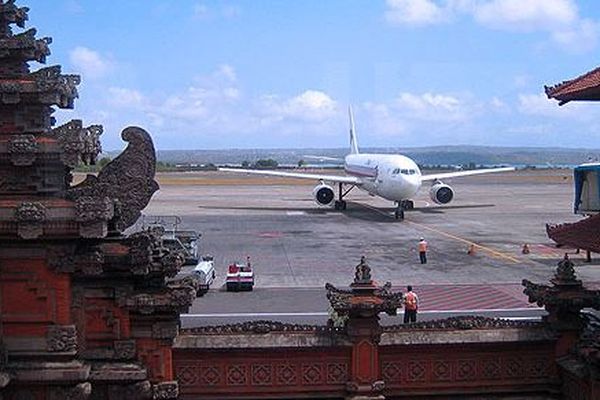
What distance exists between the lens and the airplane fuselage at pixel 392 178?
67.4 meters

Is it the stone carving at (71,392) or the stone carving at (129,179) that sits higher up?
the stone carving at (129,179)

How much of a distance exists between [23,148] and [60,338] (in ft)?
9.24

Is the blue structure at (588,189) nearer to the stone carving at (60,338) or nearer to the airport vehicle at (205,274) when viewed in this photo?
the stone carving at (60,338)

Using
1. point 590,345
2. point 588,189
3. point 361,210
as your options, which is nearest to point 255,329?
A: point 590,345

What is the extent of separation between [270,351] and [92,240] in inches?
132

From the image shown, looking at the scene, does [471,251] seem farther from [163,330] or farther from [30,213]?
[30,213]

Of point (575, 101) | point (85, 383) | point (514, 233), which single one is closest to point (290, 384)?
point (85, 383)

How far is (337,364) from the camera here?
1387 centimetres

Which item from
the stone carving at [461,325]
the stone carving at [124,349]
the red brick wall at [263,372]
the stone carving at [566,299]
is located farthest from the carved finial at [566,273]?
the stone carving at [124,349]

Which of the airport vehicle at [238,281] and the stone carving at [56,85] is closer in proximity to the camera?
the stone carving at [56,85]

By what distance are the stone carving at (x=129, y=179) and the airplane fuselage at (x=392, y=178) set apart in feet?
179

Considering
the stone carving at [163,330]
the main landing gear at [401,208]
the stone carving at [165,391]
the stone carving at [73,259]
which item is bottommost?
the main landing gear at [401,208]

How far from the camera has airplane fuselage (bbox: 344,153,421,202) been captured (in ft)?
221

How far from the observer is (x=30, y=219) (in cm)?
1213
